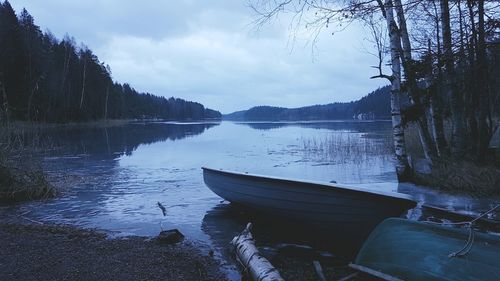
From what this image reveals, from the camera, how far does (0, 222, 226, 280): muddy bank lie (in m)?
5.59

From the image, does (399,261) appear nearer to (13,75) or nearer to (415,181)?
(415,181)

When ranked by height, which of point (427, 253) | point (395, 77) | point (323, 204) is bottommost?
point (427, 253)

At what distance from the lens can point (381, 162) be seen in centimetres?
1920

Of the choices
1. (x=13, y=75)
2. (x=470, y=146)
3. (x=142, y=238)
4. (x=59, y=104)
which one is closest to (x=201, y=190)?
(x=142, y=238)

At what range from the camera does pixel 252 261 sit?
5680 mm

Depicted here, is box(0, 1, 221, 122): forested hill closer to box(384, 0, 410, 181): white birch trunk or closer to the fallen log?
box(384, 0, 410, 181): white birch trunk

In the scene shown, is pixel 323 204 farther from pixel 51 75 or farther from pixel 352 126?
pixel 352 126

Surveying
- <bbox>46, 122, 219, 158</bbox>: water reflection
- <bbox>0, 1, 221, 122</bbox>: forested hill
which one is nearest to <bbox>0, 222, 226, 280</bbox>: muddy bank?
<bbox>46, 122, 219, 158</bbox>: water reflection

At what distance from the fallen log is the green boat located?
3.52ft

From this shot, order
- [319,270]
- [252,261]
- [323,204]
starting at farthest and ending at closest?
[323,204] < [319,270] < [252,261]

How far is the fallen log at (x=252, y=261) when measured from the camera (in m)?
5.09

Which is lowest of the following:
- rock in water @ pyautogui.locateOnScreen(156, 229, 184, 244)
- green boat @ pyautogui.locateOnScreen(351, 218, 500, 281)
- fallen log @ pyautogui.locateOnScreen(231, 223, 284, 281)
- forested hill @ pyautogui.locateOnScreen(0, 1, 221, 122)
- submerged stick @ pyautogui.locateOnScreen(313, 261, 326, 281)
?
submerged stick @ pyautogui.locateOnScreen(313, 261, 326, 281)

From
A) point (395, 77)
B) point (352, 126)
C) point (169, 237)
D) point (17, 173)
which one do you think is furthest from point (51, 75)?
point (169, 237)

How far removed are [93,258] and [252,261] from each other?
7.89ft
